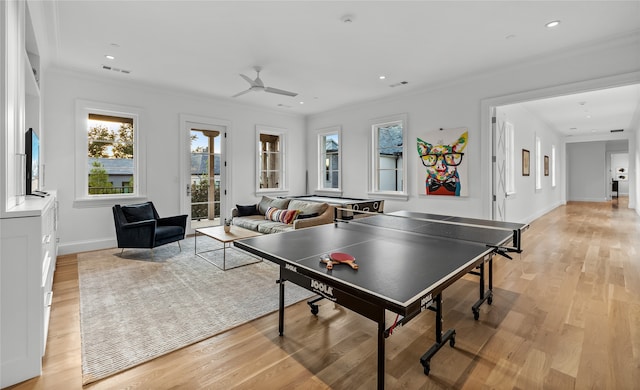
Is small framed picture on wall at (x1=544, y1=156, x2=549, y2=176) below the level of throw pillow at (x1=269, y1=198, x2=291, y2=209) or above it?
above

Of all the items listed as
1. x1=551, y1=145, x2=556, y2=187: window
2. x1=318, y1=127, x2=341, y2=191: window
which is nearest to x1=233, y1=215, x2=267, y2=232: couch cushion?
x1=318, y1=127, x2=341, y2=191: window

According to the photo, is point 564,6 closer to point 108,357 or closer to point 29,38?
point 108,357

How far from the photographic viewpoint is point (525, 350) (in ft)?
7.07

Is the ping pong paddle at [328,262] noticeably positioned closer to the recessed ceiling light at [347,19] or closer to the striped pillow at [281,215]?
the recessed ceiling light at [347,19]

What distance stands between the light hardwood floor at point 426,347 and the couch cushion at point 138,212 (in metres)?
1.47

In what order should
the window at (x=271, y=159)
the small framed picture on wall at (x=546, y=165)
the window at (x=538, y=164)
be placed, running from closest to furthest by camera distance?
the window at (x=271, y=159), the window at (x=538, y=164), the small framed picture on wall at (x=546, y=165)

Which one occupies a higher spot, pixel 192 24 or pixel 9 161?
pixel 192 24

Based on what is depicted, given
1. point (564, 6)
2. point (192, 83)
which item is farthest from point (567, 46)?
point (192, 83)

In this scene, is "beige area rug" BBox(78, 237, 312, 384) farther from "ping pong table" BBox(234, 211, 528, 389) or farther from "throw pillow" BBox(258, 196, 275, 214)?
"throw pillow" BBox(258, 196, 275, 214)

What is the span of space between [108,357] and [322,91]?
200 inches

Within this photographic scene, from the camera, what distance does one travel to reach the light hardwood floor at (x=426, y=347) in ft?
6.05

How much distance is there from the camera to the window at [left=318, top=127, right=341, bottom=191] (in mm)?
7492

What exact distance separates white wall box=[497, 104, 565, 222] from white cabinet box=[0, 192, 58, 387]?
235 inches

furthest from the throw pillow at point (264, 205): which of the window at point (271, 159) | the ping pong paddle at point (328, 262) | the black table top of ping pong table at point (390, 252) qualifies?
the ping pong paddle at point (328, 262)
